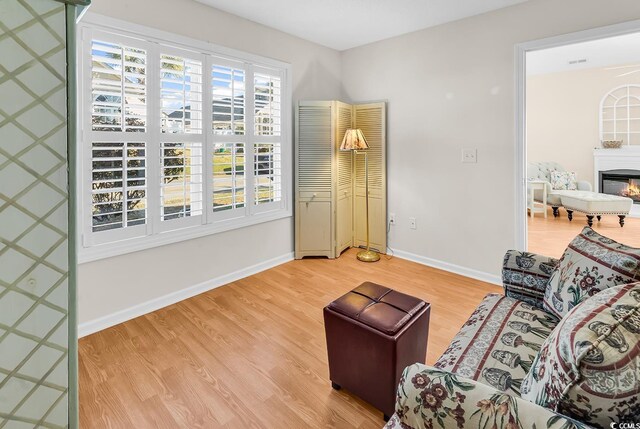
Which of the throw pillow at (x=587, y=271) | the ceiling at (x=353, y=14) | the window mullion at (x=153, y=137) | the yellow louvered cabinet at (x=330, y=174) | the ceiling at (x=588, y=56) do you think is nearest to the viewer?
the throw pillow at (x=587, y=271)

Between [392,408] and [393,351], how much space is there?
305 millimetres

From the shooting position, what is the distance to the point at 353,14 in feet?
10.9

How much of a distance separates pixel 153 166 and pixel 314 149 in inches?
73.4

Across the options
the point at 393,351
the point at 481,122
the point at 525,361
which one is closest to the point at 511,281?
the point at 525,361

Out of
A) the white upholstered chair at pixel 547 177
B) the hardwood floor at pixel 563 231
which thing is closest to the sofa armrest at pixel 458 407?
the hardwood floor at pixel 563 231

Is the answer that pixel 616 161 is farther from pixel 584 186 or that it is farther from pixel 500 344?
pixel 500 344

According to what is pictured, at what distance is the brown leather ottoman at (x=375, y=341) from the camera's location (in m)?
1.58

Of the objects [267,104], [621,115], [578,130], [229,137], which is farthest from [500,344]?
[621,115]

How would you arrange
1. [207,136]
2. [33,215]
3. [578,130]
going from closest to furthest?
[33,215], [207,136], [578,130]

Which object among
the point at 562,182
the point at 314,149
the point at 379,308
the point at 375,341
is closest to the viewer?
the point at 375,341

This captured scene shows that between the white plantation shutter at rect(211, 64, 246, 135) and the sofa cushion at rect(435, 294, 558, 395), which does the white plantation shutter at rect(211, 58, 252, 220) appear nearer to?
the white plantation shutter at rect(211, 64, 246, 135)

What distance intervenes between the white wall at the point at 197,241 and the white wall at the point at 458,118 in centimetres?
88

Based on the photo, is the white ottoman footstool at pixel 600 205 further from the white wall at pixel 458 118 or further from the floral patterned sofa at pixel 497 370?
the floral patterned sofa at pixel 497 370

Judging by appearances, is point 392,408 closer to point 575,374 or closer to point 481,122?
point 575,374
